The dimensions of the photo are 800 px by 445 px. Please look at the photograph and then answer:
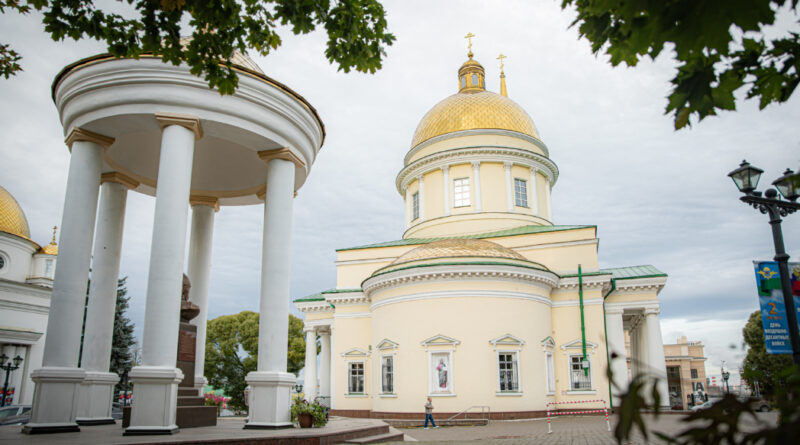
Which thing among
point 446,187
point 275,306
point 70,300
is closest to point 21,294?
point 446,187

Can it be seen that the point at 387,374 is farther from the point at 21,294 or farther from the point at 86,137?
the point at 21,294

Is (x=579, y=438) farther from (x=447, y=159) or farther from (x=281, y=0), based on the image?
(x=447, y=159)

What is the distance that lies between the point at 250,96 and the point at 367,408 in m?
19.5

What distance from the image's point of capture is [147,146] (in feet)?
44.3

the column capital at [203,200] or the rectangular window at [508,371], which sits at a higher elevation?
the column capital at [203,200]

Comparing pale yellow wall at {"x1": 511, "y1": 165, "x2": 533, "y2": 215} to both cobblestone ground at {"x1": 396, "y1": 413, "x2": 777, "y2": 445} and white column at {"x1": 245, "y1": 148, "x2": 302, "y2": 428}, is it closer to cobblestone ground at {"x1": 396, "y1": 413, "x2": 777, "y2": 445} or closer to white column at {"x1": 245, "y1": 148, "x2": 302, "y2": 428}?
cobblestone ground at {"x1": 396, "y1": 413, "x2": 777, "y2": 445}

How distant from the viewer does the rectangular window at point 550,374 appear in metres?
24.2

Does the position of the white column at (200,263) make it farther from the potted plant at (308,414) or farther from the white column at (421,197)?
the white column at (421,197)

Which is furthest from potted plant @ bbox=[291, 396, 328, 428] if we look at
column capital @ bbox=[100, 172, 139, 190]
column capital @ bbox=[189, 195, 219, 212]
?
column capital @ bbox=[100, 172, 139, 190]

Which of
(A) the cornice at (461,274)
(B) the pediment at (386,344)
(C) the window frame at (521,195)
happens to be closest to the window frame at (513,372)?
(A) the cornice at (461,274)

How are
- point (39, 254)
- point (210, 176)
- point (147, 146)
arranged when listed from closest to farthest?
point (147, 146), point (210, 176), point (39, 254)

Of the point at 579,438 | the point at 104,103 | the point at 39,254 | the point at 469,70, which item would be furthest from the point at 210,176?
the point at 39,254

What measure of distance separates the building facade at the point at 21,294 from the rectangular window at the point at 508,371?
1270 inches

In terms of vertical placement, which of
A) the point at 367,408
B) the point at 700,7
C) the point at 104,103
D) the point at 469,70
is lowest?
the point at 367,408
